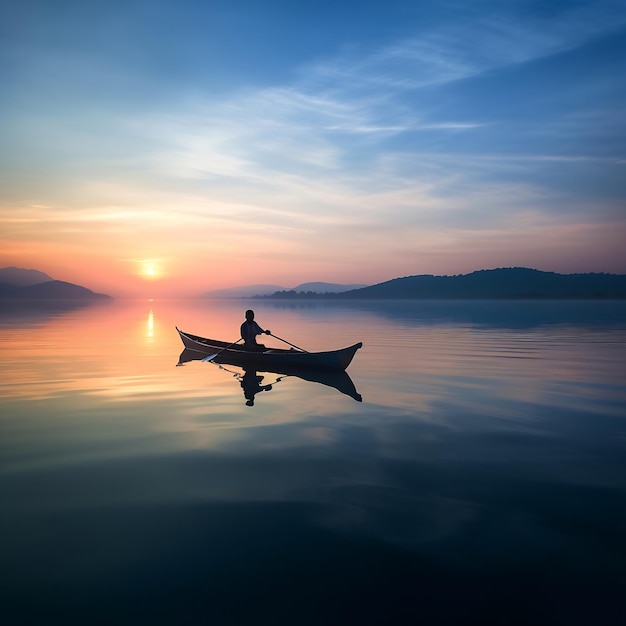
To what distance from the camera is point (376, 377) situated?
64.7ft

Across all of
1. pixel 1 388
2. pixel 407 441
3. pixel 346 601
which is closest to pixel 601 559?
Result: pixel 346 601

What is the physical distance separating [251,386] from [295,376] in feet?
8.85

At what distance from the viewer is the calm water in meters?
5.02

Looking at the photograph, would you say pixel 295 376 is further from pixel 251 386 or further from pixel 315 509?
pixel 315 509

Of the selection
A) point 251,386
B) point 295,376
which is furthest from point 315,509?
point 295,376

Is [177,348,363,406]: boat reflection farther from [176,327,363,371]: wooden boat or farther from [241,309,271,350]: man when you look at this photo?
[241,309,271,350]: man

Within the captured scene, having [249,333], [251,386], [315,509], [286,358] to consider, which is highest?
[249,333]

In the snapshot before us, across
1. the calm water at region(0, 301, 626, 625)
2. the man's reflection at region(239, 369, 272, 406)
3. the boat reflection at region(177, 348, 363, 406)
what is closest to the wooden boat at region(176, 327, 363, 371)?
the boat reflection at region(177, 348, 363, 406)

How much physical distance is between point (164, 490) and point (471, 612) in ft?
16.7

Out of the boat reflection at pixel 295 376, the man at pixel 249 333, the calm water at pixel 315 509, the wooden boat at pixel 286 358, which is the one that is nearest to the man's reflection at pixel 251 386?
the boat reflection at pixel 295 376

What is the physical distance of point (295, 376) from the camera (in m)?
20.3

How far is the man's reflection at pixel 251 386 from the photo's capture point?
52.3 ft

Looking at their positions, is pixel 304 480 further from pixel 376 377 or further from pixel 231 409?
pixel 376 377

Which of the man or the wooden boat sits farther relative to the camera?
the man
